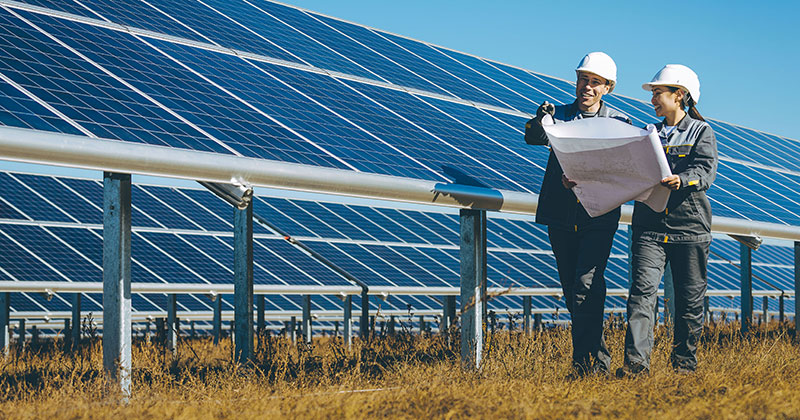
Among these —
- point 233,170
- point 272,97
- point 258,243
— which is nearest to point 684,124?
point 233,170

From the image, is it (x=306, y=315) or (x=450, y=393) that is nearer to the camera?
(x=450, y=393)

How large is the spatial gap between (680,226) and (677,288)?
0.56 m

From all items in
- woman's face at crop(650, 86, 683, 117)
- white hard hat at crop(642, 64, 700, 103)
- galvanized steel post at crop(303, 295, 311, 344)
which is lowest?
galvanized steel post at crop(303, 295, 311, 344)

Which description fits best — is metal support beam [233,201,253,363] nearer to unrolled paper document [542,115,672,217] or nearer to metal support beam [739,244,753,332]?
unrolled paper document [542,115,672,217]

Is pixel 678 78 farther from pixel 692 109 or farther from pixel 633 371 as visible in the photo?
pixel 633 371

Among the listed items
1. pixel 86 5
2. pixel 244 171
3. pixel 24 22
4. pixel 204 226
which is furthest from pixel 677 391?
pixel 204 226

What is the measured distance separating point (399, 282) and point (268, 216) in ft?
11.9

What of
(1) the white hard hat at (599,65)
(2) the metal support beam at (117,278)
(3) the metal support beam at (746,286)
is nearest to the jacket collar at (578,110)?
(1) the white hard hat at (599,65)

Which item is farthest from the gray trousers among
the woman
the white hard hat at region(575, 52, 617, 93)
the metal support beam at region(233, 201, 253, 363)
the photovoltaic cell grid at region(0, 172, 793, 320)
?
the photovoltaic cell grid at region(0, 172, 793, 320)

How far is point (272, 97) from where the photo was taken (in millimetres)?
9727

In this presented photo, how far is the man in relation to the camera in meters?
7.59

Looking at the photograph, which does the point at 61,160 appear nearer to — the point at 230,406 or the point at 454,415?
the point at 230,406

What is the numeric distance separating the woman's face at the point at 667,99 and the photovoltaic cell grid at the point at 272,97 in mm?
2074

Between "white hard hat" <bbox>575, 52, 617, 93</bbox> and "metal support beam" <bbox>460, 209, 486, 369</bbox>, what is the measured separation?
2.04 m
